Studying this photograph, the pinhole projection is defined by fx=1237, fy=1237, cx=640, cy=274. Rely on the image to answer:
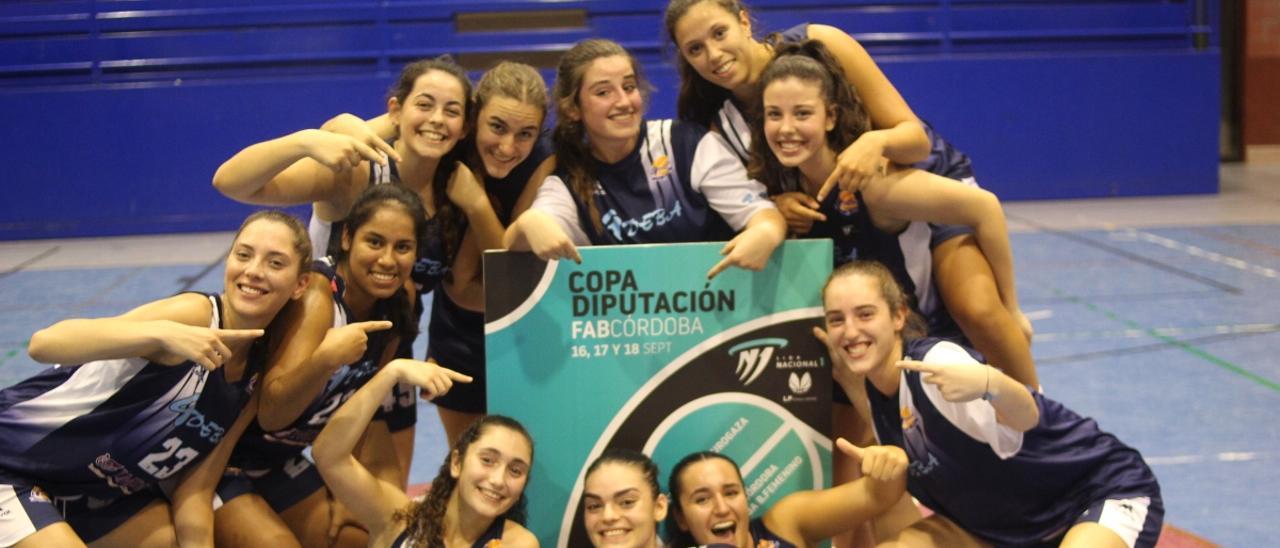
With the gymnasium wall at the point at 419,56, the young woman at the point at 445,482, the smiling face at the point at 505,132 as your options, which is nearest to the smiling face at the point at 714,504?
the young woman at the point at 445,482

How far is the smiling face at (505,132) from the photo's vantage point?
11.1 feet

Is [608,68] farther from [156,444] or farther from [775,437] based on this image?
[156,444]

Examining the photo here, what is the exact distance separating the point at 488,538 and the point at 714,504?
58 cm

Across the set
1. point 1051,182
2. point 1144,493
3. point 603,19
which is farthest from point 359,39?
point 1144,493

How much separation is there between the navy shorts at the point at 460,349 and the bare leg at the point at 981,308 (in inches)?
54.4

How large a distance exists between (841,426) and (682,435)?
535mm

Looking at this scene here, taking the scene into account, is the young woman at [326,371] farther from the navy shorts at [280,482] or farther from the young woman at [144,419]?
Result: the young woman at [144,419]

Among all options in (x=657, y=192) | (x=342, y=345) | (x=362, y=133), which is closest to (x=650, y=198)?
(x=657, y=192)

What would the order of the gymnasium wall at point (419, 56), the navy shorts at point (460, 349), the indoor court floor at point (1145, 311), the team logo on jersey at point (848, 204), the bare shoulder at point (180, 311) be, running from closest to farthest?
the bare shoulder at point (180, 311) → the team logo on jersey at point (848, 204) → the navy shorts at point (460, 349) → the indoor court floor at point (1145, 311) → the gymnasium wall at point (419, 56)

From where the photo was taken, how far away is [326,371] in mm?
3045

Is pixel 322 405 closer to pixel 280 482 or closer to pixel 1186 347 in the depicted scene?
pixel 280 482

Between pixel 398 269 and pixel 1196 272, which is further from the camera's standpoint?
pixel 1196 272

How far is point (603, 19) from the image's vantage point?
395 inches

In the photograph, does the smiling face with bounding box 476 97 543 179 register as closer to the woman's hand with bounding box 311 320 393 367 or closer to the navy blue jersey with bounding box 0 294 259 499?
the woman's hand with bounding box 311 320 393 367
